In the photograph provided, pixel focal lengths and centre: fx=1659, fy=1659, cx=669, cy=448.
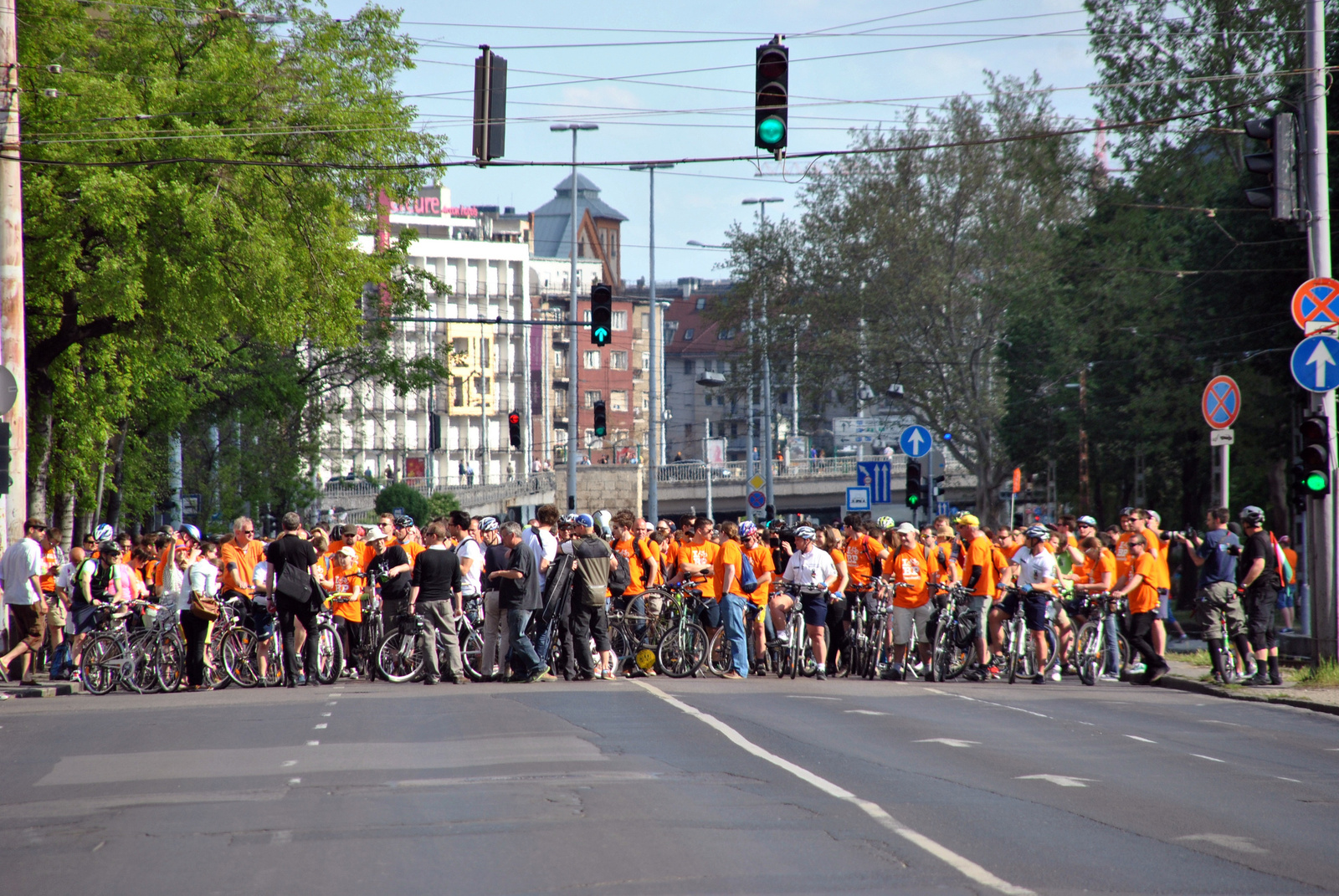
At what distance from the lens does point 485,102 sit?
16.3 m

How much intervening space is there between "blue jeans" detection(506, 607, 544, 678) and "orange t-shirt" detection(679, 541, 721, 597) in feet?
7.06

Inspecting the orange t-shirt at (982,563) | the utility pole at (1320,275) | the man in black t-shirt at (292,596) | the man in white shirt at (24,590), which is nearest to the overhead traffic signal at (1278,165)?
the utility pole at (1320,275)

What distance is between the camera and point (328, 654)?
19438mm

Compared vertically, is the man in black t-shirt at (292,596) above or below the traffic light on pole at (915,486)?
below

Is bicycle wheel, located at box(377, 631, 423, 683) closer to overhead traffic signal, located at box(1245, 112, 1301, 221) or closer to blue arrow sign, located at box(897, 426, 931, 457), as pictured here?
overhead traffic signal, located at box(1245, 112, 1301, 221)

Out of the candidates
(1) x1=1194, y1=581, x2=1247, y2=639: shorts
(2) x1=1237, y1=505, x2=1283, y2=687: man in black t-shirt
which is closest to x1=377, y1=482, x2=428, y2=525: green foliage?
(1) x1=1194, y1=581, x2=1247, y2=639: shorts

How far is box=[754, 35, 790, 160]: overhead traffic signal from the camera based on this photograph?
15133 mm

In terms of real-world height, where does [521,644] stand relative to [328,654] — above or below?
above

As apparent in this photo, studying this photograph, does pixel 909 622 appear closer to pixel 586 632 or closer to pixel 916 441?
pixel 586 632

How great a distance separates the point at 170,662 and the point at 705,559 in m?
6.32

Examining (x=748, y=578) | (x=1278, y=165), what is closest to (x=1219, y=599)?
(x=1278, y=165)

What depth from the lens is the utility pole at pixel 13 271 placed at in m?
19.3

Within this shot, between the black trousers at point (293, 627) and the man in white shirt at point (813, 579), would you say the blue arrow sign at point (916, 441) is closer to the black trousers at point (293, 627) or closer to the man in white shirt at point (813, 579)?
the man in white shirt at point (813, 579)

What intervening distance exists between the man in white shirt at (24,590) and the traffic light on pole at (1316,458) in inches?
551
